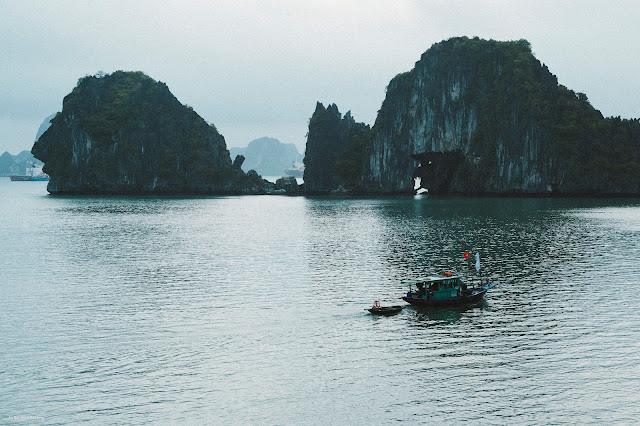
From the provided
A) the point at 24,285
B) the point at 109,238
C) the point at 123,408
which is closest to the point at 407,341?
the point at 123,408

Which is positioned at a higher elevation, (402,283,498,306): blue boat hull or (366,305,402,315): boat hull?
(402,283,498,306): blue boat hull

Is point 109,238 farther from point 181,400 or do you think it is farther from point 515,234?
point 181,400

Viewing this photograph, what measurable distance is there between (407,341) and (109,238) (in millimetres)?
73656

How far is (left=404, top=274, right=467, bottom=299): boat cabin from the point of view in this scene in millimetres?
49125

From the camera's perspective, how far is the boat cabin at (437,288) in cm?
4912

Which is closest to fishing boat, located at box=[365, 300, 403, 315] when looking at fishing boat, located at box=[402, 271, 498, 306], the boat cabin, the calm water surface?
the calm water surface

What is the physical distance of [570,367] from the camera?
113 ft

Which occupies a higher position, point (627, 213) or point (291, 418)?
point (627, 213)

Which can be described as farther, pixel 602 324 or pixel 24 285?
pixel 24 285

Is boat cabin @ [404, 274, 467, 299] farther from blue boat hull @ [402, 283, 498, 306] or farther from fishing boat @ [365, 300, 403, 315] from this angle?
fishing boat @ [365, 300, 403, 315]

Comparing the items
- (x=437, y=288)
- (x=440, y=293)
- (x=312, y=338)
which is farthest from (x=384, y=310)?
(x=312, y=338)

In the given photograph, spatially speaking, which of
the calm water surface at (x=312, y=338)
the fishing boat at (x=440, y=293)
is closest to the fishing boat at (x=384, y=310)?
the calm water surface at (x=312, y=338)

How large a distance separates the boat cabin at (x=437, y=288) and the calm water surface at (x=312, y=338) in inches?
77.9

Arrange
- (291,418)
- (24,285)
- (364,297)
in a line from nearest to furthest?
(291,418), (364,297), (24,285)
